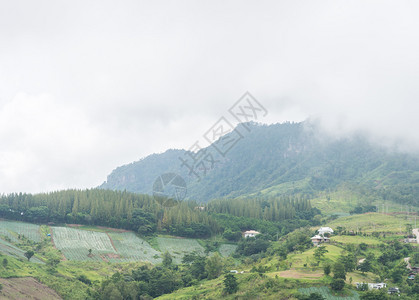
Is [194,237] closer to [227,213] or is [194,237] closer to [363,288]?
[227,213]

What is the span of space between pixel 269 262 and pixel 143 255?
31.0 metres

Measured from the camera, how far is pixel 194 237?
4178 inches

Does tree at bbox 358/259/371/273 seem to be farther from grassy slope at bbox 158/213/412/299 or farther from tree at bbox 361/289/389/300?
tree at bbox 361/289/389/300

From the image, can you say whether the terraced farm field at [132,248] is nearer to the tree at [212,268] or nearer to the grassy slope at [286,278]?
the tree at [212,268]

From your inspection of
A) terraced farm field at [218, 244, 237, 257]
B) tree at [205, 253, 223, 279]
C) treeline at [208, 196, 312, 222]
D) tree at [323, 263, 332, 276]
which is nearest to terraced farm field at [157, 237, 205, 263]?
terraced farm field at [218, 244, 237, 257]

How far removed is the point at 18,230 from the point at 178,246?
116 feet

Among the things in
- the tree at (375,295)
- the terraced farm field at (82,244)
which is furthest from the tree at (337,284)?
the terraced farm field at (82,244)

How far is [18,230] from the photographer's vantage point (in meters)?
91.3

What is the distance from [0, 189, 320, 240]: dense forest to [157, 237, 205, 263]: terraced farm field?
338cm

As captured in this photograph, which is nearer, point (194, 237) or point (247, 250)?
point (247, 250)

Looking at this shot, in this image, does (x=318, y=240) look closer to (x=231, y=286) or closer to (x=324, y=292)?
(x=324, y=292)

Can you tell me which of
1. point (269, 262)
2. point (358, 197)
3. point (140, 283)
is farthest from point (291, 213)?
point (140, 283)

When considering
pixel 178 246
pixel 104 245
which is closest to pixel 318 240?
pixel 178 246

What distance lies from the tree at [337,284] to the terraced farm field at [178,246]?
147 feet
